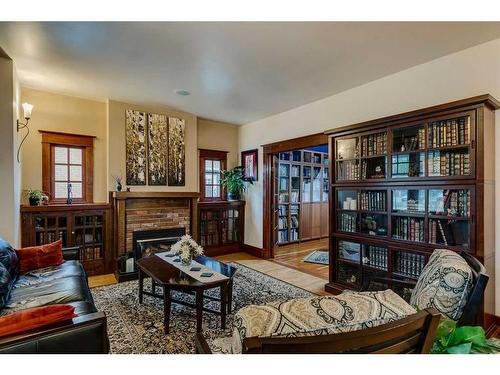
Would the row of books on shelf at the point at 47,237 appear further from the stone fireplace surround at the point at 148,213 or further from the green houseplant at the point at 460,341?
the green houseplant at the point at 460,341

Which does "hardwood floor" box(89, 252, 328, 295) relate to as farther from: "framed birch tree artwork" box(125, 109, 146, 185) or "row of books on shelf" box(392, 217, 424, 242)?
"framed birch tree artwork" box(125, 109, 146, 185)

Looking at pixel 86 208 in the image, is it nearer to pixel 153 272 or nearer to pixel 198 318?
pixel 153 272

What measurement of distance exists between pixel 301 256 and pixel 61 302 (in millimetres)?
4278

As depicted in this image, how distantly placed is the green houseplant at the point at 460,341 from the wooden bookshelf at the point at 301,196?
16.6 ft

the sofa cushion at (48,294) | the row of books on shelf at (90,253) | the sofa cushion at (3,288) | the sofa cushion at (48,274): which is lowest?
the row of books on shelf at (90,253)

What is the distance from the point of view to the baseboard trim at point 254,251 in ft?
17.7

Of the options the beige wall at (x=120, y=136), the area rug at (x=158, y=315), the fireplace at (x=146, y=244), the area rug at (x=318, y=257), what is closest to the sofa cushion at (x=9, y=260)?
the area rug at (x=158, y=315)

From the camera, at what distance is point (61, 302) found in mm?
2080

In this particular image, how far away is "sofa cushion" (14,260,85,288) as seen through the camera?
247cm

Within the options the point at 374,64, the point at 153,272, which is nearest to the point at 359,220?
the point at 374,64

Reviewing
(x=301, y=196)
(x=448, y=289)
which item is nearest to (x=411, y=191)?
(x=448, y=289)

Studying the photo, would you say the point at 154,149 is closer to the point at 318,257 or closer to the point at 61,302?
the point at 61,302

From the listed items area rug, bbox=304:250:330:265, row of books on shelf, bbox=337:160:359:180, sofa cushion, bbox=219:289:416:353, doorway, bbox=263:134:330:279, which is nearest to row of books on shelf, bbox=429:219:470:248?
row of books on shelf, bbox=337:160:359:180
